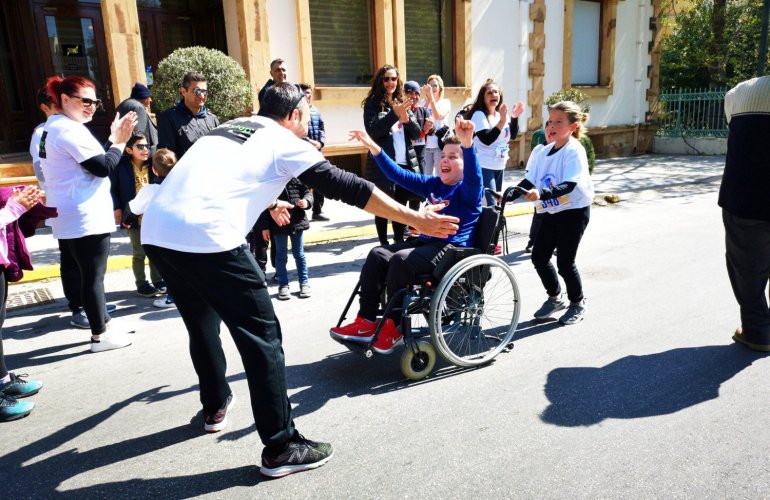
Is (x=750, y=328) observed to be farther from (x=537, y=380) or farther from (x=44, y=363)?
(x=44, y=363)

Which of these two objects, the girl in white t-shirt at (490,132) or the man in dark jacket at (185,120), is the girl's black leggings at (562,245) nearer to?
the girl in white t-shirt at (490,132)

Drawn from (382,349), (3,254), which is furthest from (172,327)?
(382,349)

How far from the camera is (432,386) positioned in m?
3.54

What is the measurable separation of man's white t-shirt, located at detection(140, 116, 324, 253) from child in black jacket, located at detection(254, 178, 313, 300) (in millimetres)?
2744

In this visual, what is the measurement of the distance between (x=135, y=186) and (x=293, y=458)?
3772 millimetres

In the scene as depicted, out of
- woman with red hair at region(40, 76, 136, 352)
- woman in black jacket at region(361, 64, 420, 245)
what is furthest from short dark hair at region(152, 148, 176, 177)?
woman in black jacket at region(361, 64, 420, 245)

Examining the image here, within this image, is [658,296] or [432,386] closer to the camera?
[432,386]

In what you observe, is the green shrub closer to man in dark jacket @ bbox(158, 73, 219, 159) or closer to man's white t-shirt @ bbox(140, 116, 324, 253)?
man in dark jacket @ bbox(158, 73, 219, 159)

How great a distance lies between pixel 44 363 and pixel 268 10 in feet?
25.9

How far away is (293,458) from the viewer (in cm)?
270

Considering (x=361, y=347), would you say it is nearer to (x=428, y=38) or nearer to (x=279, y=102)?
(x=279, y=102)

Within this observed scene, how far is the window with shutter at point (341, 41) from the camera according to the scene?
11414 millimetres

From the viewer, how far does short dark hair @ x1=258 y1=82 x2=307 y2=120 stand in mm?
2666

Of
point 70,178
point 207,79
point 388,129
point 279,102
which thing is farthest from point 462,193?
point 207,79
